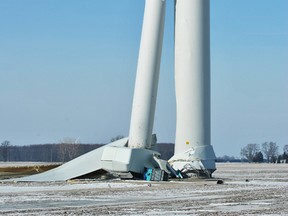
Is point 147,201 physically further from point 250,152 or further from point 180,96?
point 250,152

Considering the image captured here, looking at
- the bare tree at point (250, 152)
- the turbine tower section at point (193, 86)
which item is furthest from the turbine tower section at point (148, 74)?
the bare tree at point (250, 152)

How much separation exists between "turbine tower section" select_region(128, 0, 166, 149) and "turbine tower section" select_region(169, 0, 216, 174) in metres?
1.24

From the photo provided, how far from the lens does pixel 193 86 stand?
→ 3656cm

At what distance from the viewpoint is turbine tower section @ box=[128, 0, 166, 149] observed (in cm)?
3628

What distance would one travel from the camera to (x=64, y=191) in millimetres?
26656

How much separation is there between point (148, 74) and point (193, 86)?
7.96 ft

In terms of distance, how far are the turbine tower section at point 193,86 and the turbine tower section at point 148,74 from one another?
124 centimetres

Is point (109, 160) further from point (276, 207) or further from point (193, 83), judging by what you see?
point (276, 207)

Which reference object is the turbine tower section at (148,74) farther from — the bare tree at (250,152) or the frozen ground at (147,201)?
the bare tree at (250,152)

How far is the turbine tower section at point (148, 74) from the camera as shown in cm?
3628

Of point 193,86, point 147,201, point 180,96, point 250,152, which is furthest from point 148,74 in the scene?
point 250,152

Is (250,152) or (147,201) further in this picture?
(250,152)

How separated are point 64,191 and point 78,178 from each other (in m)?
10.3

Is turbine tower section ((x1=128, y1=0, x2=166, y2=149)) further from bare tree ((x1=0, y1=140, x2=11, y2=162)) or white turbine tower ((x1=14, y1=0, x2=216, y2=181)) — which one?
bare tree ((x1=0, y1=140, x2=11, y2=162))
